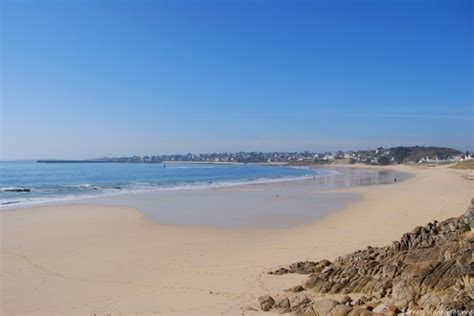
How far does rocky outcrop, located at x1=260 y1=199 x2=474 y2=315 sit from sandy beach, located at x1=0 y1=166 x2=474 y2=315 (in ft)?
3.97

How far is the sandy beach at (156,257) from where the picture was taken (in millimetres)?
9117

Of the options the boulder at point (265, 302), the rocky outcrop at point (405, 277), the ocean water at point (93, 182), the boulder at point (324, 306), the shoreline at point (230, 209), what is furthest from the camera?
the ocean water at point (93, 182)

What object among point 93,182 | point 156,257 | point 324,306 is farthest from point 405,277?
point 93,182

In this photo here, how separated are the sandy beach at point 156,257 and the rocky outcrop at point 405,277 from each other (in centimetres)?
121

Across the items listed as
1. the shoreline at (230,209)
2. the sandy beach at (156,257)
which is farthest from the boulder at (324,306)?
the shoreline at (230,209)

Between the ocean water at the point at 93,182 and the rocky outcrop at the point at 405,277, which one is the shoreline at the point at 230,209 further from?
the rocky outcrop at the point at 405,277

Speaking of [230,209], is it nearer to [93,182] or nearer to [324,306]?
[324,306]

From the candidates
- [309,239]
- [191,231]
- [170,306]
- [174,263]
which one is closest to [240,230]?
[191,231]

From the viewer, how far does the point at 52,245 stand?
15.2 metres

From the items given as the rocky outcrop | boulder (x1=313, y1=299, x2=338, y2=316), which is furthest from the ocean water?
boulder (x1=313, y1=299, x2=338, y2=316)

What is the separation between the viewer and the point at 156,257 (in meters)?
13.2

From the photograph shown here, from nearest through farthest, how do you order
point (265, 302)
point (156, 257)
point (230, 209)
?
point (265, 302) → point (156, 257) → point (230, 209)

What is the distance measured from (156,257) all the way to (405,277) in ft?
26.4

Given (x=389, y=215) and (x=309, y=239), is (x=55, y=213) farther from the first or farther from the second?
(x=389, y=215)
